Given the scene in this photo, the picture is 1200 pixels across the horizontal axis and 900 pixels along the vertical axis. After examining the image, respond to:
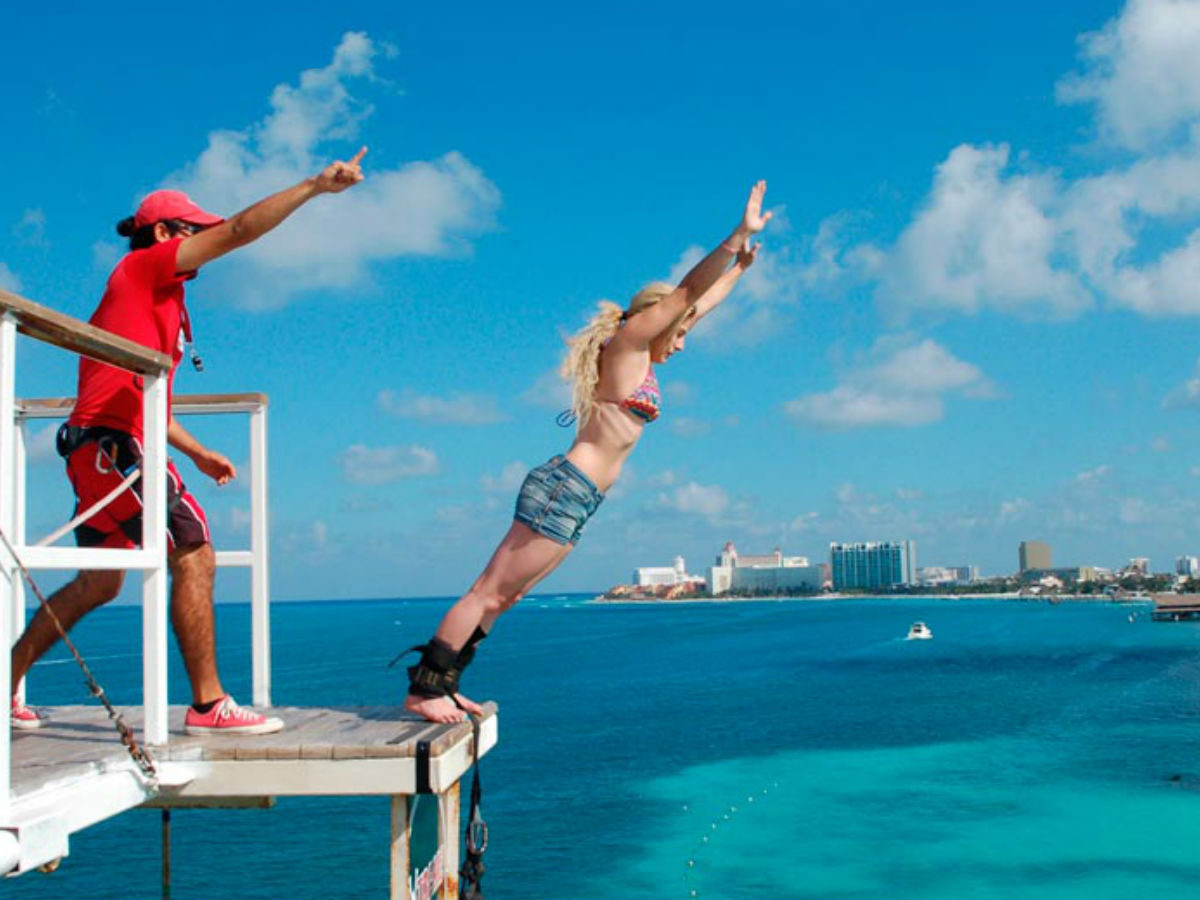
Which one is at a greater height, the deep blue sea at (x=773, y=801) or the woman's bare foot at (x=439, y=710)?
→ the woman's bare foot at (x=439, y=710)

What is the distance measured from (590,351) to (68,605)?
275 centimetres

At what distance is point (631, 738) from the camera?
170 ft

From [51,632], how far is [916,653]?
103m

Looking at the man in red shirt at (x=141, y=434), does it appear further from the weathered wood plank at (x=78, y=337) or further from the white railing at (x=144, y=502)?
the weathered wood plank at (x=78, y=337)

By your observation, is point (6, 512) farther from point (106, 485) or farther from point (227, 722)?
point (227, 722)

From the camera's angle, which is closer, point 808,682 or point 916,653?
point 808,682

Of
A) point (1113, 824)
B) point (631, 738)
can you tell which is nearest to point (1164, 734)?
point (1113, 824)

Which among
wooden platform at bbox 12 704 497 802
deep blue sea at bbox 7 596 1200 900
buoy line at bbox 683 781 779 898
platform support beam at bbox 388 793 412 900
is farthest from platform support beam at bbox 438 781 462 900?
buoy line at bbox 683 781 779 898

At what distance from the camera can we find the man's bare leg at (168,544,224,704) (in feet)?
17.5

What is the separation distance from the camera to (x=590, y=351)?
18.0 feet

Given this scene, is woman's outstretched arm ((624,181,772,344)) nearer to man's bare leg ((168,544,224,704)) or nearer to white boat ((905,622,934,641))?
man's bare leg ((168,544,224,704))

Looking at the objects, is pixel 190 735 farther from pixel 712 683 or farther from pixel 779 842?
pixel 712 683

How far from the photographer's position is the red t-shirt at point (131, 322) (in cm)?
506

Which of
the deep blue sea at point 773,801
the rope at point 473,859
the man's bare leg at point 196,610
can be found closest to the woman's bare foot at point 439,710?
the rope at point 473,859
